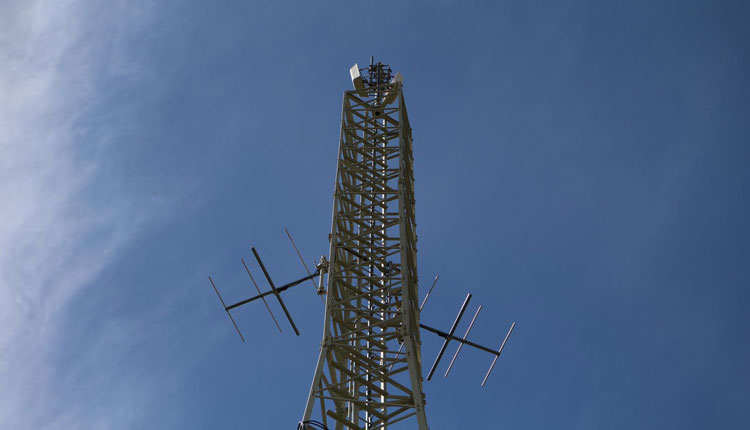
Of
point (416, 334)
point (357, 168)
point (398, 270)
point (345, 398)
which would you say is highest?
point (357, 168)

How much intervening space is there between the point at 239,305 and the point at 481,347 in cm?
895

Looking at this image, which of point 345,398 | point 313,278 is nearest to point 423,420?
point 345,398

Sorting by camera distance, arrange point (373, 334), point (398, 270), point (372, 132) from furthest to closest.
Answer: point (372, 132) → point (398, 270) → point (373, 334)

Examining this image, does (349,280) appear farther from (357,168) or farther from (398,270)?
(357,168)

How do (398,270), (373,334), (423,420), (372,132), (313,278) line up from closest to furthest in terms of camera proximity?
(423,420), (373,334), (398,270), (313,278), (372,132)

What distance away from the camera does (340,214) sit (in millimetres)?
32531

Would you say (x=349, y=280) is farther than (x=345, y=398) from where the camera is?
Yes

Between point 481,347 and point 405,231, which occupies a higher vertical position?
point 405,231

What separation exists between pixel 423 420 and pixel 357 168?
12.3 metres

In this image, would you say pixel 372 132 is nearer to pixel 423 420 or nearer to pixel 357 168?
pixel 357 168

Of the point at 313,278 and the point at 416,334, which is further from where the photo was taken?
the point at 313,278

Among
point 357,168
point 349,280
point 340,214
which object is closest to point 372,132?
point 357,168

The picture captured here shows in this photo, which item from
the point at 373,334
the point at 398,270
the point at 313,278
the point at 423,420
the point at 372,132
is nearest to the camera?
the point at 423,420

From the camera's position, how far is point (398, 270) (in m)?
31.2
